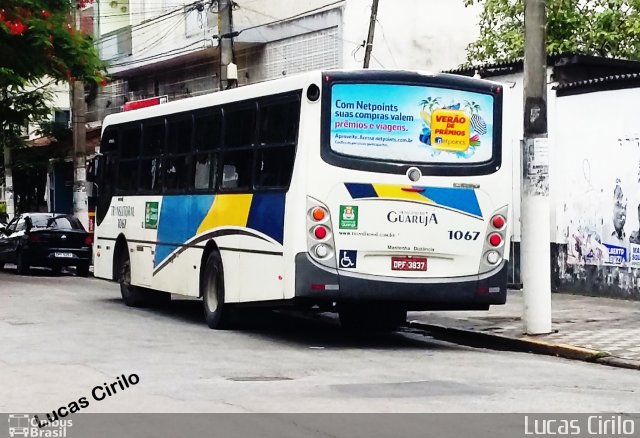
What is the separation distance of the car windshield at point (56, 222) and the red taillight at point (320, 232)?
17027 mm

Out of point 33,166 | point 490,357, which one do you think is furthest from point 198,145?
point 33,166

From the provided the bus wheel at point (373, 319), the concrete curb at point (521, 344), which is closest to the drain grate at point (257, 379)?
the concrete curb at point (521, 344)

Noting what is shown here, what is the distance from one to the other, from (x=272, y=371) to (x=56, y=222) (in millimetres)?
19183

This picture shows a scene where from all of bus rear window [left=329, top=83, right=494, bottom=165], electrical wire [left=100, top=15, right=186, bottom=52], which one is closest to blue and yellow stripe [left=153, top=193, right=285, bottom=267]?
bus rear window [left=329, top=83, right=494, bottom=165]

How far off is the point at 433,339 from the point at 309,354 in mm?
3108

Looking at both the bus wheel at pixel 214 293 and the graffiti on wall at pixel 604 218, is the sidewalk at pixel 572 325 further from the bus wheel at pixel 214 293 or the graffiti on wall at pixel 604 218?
the bus wheel at pixel 214 293

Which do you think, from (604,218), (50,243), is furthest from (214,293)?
(50,243)

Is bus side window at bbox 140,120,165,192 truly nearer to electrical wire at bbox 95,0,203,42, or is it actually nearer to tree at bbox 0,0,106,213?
tree at bbox 0,0,106,213

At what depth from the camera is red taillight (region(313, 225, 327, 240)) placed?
46.8 ft

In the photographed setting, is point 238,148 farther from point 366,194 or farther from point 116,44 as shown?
point 116,44

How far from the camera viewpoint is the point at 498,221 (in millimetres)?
15094

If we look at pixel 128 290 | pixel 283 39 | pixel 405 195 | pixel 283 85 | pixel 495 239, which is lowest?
pixel 128 290

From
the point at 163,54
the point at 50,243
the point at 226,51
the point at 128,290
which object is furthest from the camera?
the point at 163,54

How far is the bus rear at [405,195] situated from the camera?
14.3 metres
